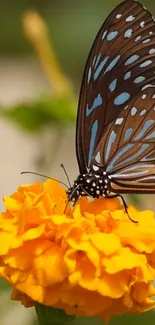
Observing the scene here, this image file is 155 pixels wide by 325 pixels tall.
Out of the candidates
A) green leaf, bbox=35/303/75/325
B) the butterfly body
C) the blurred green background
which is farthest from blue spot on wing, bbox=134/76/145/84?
the blurred green background

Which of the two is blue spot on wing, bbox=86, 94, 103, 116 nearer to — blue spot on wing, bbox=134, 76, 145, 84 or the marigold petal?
blue spot on wing, bbox=134, 76, 145, 84

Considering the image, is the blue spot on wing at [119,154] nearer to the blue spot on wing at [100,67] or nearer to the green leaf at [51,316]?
the blue spot on wing at [100,67]

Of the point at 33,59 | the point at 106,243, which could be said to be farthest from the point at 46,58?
the point at 33,59

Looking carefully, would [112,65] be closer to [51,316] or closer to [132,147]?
[132,147]

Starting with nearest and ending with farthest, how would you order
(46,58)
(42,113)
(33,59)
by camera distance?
(42,113) → (46,58) → (33,59)

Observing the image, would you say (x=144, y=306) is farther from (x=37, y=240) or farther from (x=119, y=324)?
(x=119, y=324)

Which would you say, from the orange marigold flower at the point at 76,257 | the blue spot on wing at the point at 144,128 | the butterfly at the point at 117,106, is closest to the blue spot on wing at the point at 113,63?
the butterfly at the point at 117,106
